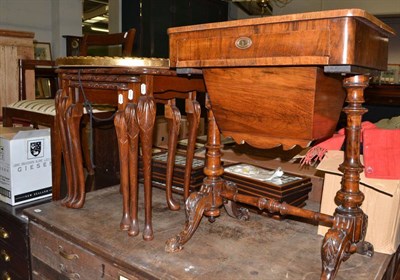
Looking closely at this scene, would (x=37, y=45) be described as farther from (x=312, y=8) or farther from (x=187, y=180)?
(x=187, y=180)

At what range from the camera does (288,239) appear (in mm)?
1433

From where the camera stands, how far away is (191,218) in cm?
139

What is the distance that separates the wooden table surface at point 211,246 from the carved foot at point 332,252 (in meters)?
0.07

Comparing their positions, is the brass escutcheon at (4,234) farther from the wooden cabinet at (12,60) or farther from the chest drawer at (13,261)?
the wooden cabinet at (12,60)

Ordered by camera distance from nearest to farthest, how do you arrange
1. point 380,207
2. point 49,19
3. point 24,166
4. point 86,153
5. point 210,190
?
point 380,207, point 210,190, point 24,166, point 86,153, point 49,19

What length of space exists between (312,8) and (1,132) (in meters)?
5.22

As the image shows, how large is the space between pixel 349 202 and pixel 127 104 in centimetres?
79

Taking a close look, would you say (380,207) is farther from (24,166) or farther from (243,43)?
(24,166)

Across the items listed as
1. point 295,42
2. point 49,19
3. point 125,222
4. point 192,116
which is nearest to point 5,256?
point 125,222

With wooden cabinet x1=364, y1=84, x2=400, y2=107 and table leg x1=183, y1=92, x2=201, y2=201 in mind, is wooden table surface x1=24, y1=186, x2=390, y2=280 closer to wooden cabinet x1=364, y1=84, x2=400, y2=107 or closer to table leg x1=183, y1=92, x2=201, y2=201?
table leg x1=183, y1=92, x2=201, y2=201

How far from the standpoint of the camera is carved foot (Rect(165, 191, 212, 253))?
1325 millimetres

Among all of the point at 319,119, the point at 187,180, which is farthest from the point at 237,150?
the point at 319,119

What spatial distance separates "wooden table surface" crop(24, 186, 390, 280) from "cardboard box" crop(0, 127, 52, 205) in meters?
0.23

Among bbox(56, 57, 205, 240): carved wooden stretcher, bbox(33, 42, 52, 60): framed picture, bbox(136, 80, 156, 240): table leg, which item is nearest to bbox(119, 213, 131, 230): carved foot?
bbox(56, 57, 205, 240): carved wooden stretcher
